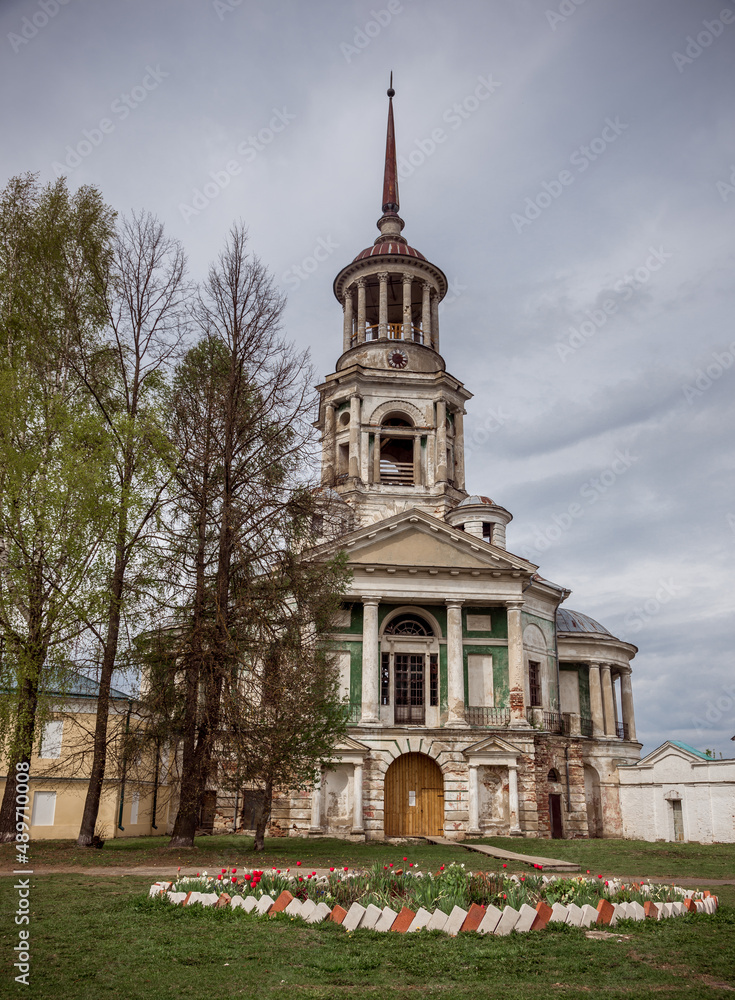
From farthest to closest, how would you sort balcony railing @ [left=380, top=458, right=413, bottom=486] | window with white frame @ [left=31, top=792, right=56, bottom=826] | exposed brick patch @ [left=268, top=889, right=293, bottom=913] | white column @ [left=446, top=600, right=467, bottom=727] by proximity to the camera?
balcony railing @ [left=380, top=458, right=413, bottom=486], white column @ [left=446, top=600, right=467, bottom=727], window with white frame @ [left=31, top=792, right=56, bottom=826], exposed brick patch @ [left=268, top=889, right=293, bottom=913]

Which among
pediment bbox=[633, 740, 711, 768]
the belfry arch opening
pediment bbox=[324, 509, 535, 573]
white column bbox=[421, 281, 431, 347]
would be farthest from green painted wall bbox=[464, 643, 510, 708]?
white column bbox=[421, 281, 431, 347]

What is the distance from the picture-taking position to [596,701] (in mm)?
35969

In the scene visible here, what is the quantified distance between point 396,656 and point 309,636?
34.8 feet

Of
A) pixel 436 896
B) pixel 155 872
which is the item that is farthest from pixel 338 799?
pixel 436 896

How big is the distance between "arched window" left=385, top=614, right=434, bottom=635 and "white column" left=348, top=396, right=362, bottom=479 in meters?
6.37

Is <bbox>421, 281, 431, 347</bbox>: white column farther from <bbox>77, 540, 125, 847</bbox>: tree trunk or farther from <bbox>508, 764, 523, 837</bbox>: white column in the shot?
<bbox>77, 540, 125, 847</bbox>: tree trunk

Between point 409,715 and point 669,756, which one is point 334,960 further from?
point 669,756

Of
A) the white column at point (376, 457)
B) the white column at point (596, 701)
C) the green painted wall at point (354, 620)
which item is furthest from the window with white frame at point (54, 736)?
the white column at point (596, 701)

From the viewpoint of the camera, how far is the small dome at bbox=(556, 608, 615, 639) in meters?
36.9

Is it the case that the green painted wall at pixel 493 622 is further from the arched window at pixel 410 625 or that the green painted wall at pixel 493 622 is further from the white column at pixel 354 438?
the white column at pixel 354 438

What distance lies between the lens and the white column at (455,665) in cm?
2806

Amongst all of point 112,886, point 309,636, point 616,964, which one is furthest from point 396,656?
point 616,964

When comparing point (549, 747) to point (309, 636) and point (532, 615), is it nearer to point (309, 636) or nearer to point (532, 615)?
point (532, 615)

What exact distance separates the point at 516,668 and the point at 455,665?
229cm
